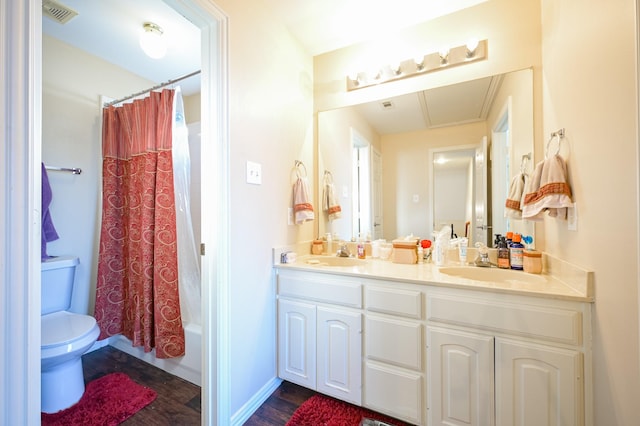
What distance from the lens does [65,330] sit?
61.3 inches

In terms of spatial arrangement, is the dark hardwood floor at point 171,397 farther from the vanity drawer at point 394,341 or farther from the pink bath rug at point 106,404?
the vanity drawer at point 394,341

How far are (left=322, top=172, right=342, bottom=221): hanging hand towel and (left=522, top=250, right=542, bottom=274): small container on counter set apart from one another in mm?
1208

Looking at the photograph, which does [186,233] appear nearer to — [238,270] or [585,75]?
[238,270]

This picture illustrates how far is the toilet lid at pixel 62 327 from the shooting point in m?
1.45

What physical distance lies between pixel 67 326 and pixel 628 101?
2.84 metres

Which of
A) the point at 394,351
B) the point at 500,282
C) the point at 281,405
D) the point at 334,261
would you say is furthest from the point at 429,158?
the point at 281,405

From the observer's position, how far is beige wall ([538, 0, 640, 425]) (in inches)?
30.6

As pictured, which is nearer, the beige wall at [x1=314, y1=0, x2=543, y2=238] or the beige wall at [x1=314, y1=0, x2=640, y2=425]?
the beige wall at [x1=314, y1=0, x2=640, y2=425]

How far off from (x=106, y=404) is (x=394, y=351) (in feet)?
5.65

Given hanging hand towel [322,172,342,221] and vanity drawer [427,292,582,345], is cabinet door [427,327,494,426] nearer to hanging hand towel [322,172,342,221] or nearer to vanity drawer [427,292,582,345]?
vanity drawer [427,292,582,345]

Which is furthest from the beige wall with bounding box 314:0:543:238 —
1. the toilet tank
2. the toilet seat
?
the toilet tank

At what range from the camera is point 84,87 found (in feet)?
6.81

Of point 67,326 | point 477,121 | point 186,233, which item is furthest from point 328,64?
point 67,326

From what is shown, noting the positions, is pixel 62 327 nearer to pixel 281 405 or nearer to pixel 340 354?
pixel 281 405
